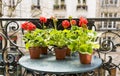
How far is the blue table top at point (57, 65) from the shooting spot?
1917 millimetres

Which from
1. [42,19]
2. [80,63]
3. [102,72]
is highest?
[42,19]

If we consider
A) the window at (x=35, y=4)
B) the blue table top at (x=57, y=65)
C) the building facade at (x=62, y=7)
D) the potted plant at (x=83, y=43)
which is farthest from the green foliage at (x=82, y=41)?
the window at (x=35, y=4)

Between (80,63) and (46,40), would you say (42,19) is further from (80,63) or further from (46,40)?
(80,63)

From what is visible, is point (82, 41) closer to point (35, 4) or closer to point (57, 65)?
point (57, 65)

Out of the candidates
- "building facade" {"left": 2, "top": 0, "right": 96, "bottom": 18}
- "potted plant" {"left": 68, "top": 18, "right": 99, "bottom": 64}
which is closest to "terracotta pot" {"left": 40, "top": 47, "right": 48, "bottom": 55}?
"potted plant" {"left": 68, "top": 18, "right": 99, "bottom": 64}

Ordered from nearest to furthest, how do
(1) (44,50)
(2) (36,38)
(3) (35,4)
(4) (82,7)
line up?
(2) (36,38)
(1) (44,50)
(3) (35,4)
(4) (82,7)

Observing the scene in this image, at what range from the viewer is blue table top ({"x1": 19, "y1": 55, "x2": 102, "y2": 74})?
6.29 ft

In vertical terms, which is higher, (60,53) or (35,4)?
(35,4)

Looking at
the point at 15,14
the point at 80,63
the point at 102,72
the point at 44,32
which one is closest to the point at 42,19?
the point at 44,32

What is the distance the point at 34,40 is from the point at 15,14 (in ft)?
37.1

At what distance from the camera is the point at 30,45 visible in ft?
6.95

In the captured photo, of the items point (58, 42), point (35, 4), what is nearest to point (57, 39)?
point (58, 42)

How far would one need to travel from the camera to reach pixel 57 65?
2.01 metres

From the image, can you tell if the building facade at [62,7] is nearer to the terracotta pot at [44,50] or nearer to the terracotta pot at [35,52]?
the terracotta pot at [44,50]
